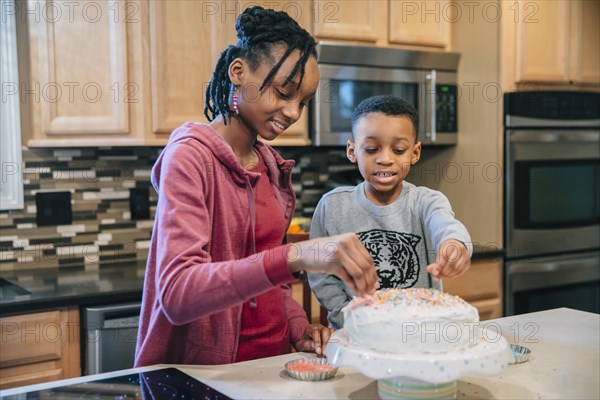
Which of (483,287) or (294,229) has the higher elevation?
(294,229)

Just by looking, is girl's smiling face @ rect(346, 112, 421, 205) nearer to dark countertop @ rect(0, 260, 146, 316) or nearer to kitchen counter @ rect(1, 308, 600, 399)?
kitchen counter @ rect(1, 308, 600, 399)

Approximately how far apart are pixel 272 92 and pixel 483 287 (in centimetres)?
194

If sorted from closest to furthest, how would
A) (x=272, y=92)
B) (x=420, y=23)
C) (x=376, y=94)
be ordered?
(x=272, y=92) < (x=376, y=94) < (x=420, y=23)

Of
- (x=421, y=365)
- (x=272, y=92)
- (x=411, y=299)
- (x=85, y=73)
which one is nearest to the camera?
(x=421, y=365)

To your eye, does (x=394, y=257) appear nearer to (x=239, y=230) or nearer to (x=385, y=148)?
(x=385, y=148)

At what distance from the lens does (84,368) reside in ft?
7.68

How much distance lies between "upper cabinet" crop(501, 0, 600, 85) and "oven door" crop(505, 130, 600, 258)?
26 cm

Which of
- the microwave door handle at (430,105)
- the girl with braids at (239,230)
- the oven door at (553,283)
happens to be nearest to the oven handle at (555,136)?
the microwave door handle at (430,105)

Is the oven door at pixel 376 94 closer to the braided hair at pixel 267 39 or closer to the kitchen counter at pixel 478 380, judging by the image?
the braided hair at pixel 267 39

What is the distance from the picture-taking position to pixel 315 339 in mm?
1508

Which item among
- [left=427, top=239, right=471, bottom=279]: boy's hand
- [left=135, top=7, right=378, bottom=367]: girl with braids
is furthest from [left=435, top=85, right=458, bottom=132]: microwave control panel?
[left=427, top=239, right=471, bottom=279]: boy's hand

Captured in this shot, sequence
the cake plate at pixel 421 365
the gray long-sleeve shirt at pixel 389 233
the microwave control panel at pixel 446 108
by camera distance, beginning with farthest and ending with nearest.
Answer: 1. the microwave control panel at pixel 446 108
2. the gray long-sleeve shirt at pixel 389 233
3. the cake plate at pixel 421 365

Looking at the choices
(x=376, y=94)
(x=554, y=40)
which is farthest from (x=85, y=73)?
(x=554, y=40)

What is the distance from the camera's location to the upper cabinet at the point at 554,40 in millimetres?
3137
